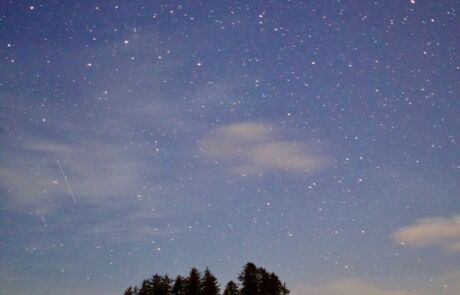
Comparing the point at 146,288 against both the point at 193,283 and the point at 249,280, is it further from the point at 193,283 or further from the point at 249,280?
the point at 249,280

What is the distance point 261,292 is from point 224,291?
15.6 ft

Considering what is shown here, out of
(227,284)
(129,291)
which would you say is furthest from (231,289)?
(129,291)

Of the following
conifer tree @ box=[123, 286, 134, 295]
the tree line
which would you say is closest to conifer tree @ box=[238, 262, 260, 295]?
the tree line

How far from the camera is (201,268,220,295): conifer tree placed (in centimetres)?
5169

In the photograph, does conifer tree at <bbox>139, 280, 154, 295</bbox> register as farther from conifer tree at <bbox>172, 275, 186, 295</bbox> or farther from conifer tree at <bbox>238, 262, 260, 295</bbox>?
conifer tree at <bbox>238, 262, 260, 295</bbox>

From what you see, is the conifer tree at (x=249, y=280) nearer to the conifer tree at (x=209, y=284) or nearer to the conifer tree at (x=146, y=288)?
the conifer tree at (x=209, y=284)

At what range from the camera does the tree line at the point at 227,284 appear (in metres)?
51.9

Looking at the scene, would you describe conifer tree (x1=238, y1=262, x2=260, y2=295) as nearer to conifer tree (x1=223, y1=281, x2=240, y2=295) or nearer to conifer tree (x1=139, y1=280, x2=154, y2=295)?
conifer tree (x1=223, y1=281, x2=240, y2=295)

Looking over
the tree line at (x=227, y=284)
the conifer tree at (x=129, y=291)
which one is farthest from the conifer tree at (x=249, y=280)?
the conifer tree at (x=129, y=291)

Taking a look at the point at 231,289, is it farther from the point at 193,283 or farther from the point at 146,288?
the point at 146,288

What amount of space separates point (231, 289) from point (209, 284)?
2992mm

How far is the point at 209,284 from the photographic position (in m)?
52.3

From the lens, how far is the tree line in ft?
170

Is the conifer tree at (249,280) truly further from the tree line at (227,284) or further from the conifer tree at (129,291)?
the conifer tree at (129,291)
